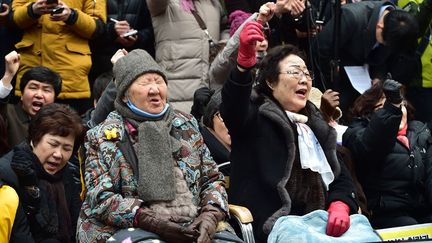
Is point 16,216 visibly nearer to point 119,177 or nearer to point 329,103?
point 119,177

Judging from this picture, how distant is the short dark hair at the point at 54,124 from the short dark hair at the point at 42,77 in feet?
2.43

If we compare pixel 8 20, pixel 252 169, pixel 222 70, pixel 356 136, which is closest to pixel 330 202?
pixel 252 169

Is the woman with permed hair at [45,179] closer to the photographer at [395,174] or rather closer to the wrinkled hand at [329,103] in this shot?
the wrinkled hand at [329,103]

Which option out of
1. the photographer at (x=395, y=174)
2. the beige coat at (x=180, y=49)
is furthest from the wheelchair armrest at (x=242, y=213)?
the beige coat at (x=180, y=49)

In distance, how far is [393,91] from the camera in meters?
7.27

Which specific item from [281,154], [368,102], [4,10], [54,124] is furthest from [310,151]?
[4,10]

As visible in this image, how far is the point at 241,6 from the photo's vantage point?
925 cm

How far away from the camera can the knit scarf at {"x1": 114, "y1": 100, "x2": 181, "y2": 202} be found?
20.3 feet

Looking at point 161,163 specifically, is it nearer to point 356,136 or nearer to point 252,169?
point 252,169

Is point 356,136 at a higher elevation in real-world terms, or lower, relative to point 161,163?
lower

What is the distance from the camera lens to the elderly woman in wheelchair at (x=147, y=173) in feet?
19.9

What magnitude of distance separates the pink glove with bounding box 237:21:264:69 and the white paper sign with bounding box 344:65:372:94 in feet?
9.01

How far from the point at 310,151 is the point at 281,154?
7.3 inches

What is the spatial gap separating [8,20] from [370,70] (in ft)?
10.2
